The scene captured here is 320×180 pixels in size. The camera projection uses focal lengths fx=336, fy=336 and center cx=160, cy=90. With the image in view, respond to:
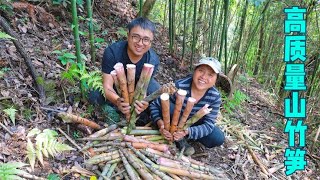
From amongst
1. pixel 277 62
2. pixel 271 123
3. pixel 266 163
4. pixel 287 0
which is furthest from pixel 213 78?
pixel 277 62

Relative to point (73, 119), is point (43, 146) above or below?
below

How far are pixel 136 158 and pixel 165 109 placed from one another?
1.38 feet

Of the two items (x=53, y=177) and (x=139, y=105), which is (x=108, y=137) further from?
(x=53, y=177)

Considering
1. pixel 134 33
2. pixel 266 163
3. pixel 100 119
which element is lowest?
pixel 266 163

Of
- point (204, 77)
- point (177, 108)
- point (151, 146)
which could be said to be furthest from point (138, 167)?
point (204, 77)

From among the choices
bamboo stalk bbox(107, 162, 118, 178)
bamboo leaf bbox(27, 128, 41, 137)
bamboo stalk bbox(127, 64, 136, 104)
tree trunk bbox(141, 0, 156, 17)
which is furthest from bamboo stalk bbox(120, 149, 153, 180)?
tree trunk bbox(141, 0, 156, 17)

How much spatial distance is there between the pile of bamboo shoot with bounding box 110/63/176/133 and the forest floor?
51 cm

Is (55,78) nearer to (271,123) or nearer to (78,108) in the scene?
(78,108)

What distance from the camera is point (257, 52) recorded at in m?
8.37

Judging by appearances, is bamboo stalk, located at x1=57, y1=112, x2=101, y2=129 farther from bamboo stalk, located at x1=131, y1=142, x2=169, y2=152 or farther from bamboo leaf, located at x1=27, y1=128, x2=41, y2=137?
bamboo stalk, located at x1=131, y1=142, x2=169, y2=152

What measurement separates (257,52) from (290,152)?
5098 mm

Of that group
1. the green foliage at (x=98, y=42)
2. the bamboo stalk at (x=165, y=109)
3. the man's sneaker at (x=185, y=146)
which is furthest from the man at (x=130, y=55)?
the green foliage at (x=98, y=42)

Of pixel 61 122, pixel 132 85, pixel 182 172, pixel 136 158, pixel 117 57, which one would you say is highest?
pixel 117 57

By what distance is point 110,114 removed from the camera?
2938mm
